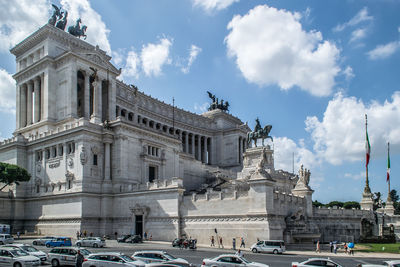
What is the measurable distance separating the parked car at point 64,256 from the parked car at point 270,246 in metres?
20.5

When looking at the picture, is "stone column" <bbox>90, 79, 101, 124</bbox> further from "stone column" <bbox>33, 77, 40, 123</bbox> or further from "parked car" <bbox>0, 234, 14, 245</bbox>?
"parked car" <bbox>0, 234, 14, 245</bbox>

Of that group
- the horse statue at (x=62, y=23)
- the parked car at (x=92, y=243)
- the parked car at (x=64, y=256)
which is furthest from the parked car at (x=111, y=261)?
the horse statue at (x=62, y=23)

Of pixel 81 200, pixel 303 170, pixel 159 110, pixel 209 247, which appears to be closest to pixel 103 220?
pixel 81 200

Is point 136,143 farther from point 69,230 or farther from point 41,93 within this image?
point 41,93

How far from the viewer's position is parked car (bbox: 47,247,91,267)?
29.9 m

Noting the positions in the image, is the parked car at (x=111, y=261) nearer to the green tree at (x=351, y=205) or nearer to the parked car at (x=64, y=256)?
the parked car at (x=64, y=256)

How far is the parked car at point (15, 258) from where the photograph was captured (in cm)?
2844

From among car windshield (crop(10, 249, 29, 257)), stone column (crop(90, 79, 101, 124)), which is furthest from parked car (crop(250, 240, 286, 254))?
stone column (crop(90, 79, 101, 124))

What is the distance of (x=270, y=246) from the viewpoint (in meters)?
43.7

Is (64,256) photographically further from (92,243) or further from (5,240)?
(5,240)

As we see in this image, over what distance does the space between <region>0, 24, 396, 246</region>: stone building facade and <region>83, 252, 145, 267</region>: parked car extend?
2525 centimetres

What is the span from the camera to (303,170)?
64062 mm

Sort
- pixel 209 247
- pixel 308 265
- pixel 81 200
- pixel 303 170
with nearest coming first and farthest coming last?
pixel 308 265
pixel 209 247
pixel 81 200
pixel 303 170

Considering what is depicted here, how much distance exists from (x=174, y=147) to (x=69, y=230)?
78.4 ft
